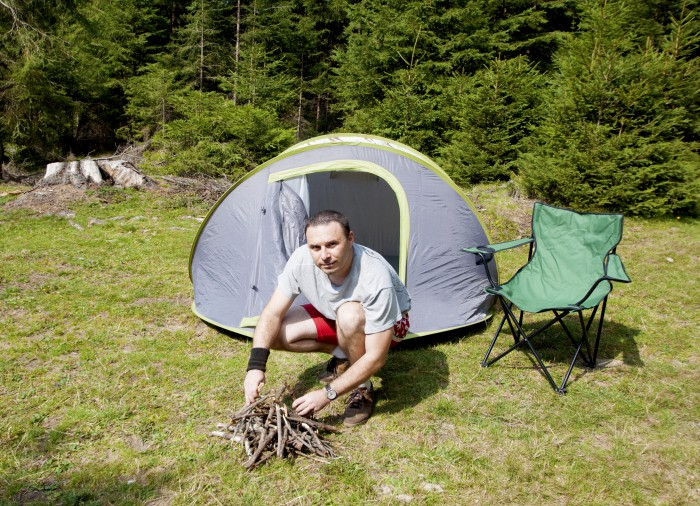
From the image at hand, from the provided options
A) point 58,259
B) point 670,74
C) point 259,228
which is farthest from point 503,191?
point 58,259

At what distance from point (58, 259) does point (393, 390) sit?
4451 mm

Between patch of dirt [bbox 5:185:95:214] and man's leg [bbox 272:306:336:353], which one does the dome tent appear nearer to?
man's leg [bbox 272:306:336:353]

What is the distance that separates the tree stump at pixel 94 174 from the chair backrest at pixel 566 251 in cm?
764

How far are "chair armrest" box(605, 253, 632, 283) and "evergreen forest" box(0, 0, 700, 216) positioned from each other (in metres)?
5.48

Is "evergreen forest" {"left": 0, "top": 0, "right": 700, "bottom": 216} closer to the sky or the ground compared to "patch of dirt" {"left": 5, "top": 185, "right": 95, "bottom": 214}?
closer to the sky

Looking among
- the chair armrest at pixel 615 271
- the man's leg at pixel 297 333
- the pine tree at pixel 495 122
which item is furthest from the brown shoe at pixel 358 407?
the pine tree at pixel 495 122

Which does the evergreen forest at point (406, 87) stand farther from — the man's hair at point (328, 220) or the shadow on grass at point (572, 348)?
the man's hair at point (328, 220)

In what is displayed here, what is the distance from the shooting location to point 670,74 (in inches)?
324

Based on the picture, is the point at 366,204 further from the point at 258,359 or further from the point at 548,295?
the point at 258,359

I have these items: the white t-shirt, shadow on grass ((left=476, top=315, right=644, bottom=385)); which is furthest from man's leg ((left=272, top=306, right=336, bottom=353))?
shadow on grass ((left=476, top=315, right=644, bottom=385))

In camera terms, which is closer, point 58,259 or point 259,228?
point 259,228

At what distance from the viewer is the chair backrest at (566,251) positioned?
362 centimetres

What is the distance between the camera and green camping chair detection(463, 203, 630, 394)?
11.0ft

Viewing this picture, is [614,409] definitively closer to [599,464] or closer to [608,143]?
[599,464]
